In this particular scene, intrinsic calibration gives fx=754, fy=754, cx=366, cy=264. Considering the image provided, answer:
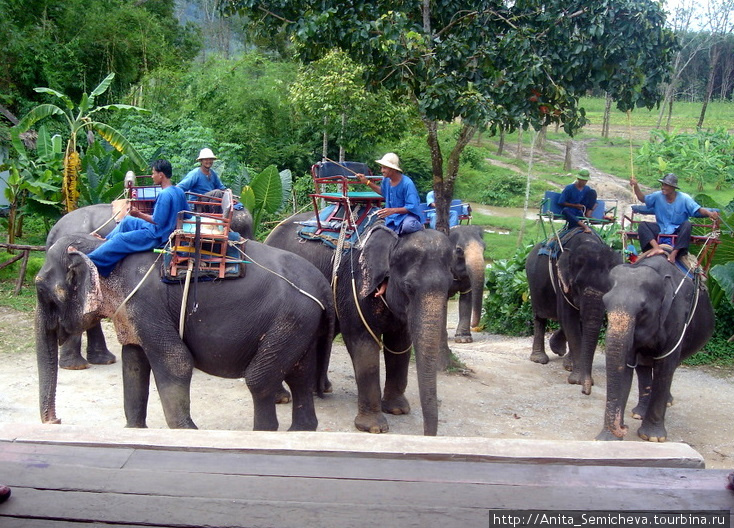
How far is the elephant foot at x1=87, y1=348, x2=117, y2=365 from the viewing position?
27.1ft

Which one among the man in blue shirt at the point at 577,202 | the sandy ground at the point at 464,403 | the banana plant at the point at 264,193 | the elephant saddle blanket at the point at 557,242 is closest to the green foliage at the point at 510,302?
the elephant saddle blanket at the point at 557,242

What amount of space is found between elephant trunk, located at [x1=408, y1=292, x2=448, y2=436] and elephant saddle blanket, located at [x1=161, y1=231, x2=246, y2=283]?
4.35 feet

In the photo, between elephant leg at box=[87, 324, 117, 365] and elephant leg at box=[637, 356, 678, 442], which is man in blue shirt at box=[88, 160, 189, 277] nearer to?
elephant leg at box=[87, 324, 117, 365]

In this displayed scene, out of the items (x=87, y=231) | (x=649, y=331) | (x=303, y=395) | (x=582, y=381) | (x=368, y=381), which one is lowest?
(x=582, y=381)

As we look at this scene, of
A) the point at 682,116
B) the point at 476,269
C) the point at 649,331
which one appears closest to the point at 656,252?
the point at 649,331

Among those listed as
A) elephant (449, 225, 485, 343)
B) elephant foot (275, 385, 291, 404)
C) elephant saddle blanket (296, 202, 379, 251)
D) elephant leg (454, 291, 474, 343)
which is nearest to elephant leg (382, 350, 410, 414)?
elephant foot (275, 385, 291, 404)

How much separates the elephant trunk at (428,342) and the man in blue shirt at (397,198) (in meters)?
0.77

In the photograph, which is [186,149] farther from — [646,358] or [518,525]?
[518,525]

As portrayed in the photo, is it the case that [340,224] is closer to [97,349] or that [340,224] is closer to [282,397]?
[282,397]

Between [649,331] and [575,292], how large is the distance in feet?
7.67

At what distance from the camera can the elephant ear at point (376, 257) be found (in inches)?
241

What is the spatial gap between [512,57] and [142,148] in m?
10.5

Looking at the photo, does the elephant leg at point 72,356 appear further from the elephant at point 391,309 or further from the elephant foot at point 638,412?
the elephant foot at point 638,412

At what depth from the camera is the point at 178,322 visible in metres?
5.33
